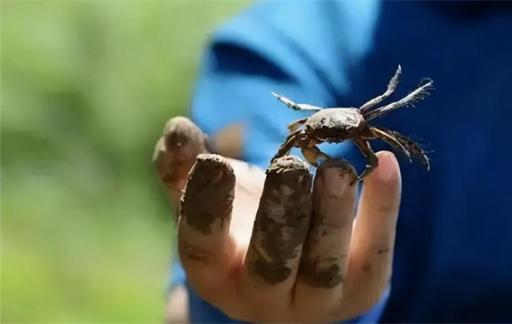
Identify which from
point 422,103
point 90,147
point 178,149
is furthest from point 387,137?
point 90,147

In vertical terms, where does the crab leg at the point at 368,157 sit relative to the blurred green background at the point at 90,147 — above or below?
above

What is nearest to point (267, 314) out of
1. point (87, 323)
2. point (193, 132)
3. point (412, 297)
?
point (193, 132)

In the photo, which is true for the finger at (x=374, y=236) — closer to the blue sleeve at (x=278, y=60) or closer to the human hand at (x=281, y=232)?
the human hand at (x=281, y=232)

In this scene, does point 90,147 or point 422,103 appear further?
point 90,147

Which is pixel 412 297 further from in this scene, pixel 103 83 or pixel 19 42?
pixel 19 42

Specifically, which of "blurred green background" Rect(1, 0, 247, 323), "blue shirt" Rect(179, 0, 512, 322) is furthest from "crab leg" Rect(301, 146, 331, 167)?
"blurred green background" Rect(1, 0, 247, 323)

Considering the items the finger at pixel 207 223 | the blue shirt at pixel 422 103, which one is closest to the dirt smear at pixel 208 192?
the finger at pixel 207 223

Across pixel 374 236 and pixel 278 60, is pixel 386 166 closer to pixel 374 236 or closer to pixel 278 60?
pixel 374 236
